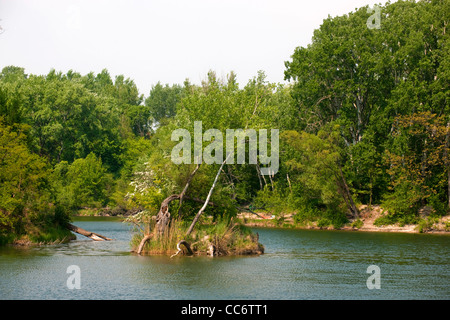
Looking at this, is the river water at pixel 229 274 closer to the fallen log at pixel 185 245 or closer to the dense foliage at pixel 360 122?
the fallen log at pixel 185 245

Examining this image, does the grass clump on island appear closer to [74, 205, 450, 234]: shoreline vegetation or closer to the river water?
the river water

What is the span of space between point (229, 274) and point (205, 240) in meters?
7.17

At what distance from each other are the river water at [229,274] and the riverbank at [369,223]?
18.4m

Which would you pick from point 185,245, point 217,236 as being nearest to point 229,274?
point 185,245

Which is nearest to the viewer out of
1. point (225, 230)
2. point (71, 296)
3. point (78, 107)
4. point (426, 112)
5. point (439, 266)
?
point (71, 296)

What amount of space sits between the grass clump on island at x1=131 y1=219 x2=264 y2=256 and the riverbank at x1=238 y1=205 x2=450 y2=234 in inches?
689

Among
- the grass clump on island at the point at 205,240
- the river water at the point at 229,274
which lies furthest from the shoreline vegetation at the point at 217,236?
the river water at the point at 229,274

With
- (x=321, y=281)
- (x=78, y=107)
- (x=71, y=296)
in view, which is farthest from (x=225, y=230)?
(x=78, y=107)

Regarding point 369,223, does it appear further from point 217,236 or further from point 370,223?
point 217,236

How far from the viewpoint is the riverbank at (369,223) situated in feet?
190

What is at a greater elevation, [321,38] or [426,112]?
[321,38]

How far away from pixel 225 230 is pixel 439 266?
459 inches

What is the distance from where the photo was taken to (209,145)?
36.5 metres

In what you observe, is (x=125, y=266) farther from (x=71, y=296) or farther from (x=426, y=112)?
(x=426, y=112)
